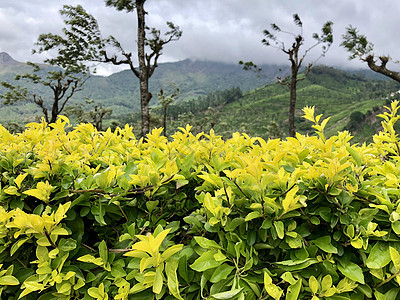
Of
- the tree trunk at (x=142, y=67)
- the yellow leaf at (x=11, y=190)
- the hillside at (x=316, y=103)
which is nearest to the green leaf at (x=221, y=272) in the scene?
the yellow leaf at (x=11, y=190)

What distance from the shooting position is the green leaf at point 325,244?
1.09m

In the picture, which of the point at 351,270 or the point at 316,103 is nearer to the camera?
the point at 351,270

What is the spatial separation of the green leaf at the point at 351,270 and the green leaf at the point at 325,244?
103 mm

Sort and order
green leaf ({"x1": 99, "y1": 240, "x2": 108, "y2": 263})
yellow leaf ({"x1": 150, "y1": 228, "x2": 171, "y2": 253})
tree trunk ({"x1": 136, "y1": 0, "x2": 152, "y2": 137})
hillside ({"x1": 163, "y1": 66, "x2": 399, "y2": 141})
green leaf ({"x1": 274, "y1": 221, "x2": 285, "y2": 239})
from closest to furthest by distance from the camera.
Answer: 1. yellow leaf ({"x1": 150, "y1": 228, "x2": 171, "y2": 253})
2. green leaf ({"x1": 274, "y1": 221, "x2": 285, "y2": 239})
3. green leaf ({"x1": 99, "y1": 240, "x2": 108, "y2": 263})
4. tree trunk ({"x1": 136, "y1": 0, "x2": 152, "y2": 137})
5. hillside ({"x1": 163, "y1": 66, "x2": 399, "y2": 141})

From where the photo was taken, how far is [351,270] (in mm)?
1105

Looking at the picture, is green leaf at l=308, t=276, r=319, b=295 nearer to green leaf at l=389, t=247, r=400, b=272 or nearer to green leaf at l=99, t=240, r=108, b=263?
green leaf at l=389, t=247, r=400, b=272

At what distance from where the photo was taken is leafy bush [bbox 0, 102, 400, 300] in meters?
1.09

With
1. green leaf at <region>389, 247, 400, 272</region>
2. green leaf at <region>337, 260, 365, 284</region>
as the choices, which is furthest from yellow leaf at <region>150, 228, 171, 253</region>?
green leaf at <region>389, 247, 400, 272</region>

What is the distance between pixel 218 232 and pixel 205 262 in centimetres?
15

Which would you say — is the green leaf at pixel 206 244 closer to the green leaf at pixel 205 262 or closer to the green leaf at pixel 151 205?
the green leaf at pixel 205 262

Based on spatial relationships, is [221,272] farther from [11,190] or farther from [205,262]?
[11,190]

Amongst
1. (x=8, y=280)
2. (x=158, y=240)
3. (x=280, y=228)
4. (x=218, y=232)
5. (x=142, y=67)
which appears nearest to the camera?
(x=158, y=240)

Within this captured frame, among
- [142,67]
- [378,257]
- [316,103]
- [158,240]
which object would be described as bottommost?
[378,257]

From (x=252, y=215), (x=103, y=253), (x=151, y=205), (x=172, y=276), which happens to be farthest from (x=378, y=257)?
(x=103, y=253)
